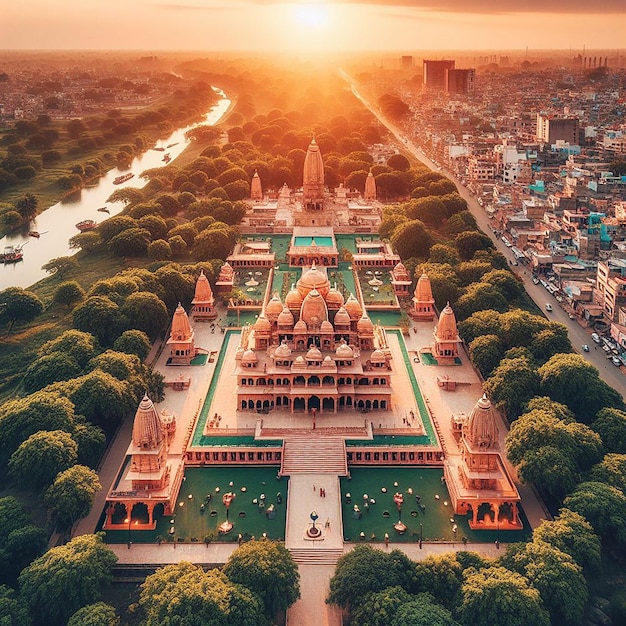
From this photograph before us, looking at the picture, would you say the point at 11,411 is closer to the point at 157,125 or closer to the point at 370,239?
the point at 370,239

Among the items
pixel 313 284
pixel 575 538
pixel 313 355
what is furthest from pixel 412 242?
pixel 575 538

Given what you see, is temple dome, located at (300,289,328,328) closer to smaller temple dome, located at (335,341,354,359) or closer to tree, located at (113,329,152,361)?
smaller temple dome, located at (335,341,354,359)

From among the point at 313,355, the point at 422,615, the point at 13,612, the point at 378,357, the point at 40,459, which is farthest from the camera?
the point at 378,357

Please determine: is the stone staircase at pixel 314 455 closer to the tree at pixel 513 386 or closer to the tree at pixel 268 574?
the tree at pixel 268 574

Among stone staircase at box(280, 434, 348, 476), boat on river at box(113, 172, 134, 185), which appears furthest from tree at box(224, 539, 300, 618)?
boat on river at box(113, 172, 134, 185)

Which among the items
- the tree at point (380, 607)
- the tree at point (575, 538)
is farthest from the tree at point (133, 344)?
the tree at point (575, 538)

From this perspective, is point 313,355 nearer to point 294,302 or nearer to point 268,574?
point 294,302
